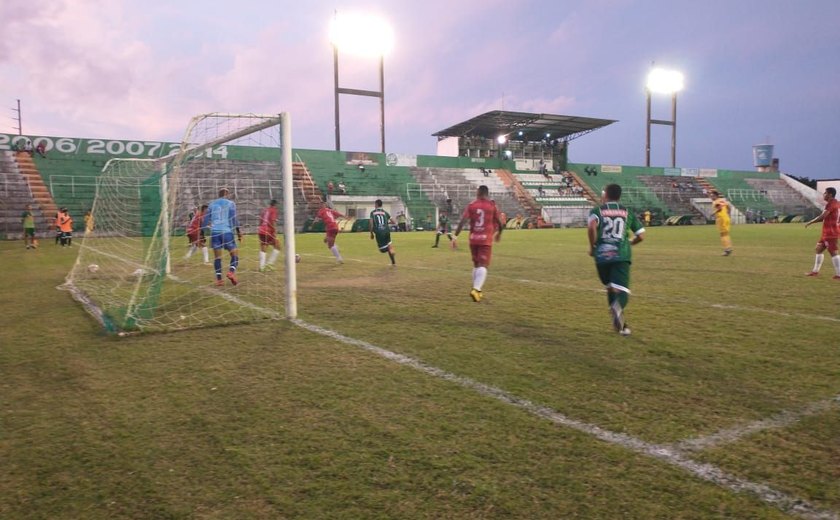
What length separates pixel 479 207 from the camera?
9234 mm

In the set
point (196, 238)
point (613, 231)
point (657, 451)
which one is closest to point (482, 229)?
point (613, 231)

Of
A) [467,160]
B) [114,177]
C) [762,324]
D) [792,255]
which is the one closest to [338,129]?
[467,160]

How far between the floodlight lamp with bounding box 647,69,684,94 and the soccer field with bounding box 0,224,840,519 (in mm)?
61330

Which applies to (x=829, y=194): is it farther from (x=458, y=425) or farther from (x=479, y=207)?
(x=458, y=425)

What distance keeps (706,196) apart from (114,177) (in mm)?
62910

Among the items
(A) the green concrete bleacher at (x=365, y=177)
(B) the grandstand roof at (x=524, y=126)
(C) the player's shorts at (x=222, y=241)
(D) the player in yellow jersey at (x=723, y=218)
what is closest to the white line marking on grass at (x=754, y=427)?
(C) the player's shorts at (x=222, y=241)

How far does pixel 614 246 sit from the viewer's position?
6602 millimetres

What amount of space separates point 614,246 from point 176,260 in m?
13.5

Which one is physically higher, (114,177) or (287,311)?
(114,177)

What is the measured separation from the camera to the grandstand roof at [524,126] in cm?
5648

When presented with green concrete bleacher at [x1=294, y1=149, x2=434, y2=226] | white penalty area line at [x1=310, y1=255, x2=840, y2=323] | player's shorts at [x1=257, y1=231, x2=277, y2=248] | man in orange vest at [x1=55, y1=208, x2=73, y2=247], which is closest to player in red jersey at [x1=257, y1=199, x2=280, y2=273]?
player's shorts at [x1=257, y1=231, x2=277, y2=248]

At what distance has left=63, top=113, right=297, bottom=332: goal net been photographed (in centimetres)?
748

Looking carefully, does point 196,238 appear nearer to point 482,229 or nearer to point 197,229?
point 197,229

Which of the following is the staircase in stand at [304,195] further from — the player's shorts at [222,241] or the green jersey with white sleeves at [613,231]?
the green jersey with white sleeves at [613,231]
